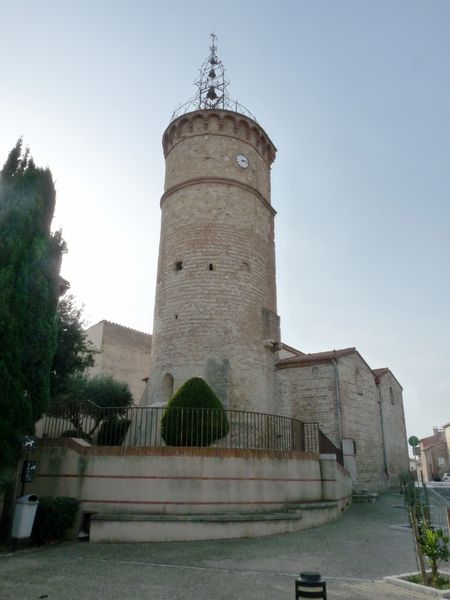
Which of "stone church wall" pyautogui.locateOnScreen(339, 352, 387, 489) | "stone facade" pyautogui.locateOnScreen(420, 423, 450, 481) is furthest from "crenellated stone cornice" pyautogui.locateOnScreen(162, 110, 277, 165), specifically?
"stone facade" pyautogui.locateOnScreen(420, 423, 450, 481)

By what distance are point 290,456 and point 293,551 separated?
3.71 m

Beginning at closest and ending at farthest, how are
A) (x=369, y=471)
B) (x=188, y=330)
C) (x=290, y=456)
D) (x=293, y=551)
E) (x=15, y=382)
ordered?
(x=293, y=551) → (x=15, y=382) → (x=290, y=456) → (x=188, y=330) → (x=369, y=471)

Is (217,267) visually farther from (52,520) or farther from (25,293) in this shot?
(52,520)

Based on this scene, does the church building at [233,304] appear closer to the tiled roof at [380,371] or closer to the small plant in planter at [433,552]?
the tiled roof at [380,371]

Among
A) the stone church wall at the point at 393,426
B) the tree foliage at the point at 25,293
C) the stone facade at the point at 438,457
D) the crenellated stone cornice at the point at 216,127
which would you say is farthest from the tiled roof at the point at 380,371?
the stone facade at the point at 438,457

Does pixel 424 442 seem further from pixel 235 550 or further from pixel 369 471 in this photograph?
pixel 235 550

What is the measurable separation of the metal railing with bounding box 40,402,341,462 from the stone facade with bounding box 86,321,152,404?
42.0 ft

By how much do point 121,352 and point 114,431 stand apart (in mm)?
17337

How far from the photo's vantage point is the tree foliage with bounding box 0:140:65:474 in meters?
9.83

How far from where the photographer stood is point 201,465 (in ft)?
36.2

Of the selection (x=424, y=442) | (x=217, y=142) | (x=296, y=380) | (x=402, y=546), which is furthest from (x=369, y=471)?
(x=424, y=442)

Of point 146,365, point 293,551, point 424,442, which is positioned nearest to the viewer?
point 293,551

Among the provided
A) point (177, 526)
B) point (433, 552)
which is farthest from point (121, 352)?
point (433, 552)

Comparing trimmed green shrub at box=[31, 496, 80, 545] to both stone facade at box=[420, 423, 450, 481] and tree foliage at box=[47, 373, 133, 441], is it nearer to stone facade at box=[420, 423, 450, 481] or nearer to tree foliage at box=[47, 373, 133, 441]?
tree foliage at box=[47, 373, 133, 441]
